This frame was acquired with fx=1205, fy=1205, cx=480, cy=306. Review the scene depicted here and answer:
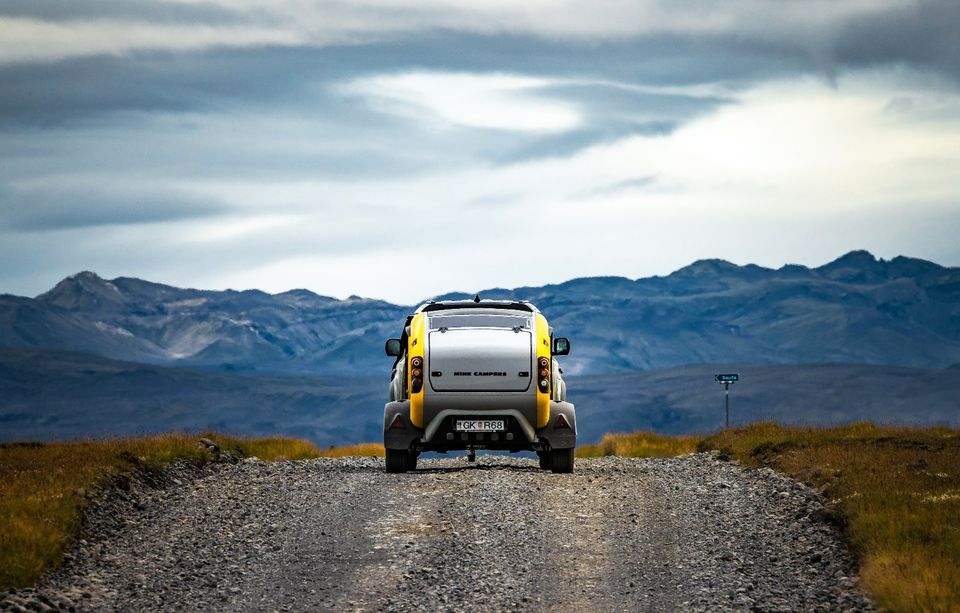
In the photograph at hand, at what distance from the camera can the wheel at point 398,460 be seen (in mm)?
23219

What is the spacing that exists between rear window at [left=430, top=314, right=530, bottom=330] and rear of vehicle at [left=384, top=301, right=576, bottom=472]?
0.06ft

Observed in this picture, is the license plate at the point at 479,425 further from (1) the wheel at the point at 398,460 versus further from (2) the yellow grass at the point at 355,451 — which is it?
(2) the yellow grass at the point at 355,451

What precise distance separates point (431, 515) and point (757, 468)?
374 inches

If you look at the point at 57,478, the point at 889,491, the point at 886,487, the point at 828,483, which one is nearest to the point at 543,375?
the point at 828,483

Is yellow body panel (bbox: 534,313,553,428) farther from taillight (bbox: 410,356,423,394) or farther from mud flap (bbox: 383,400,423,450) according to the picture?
mud flap (bbox: 383,400,423,450)

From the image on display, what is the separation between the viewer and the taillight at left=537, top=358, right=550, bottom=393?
870 inches

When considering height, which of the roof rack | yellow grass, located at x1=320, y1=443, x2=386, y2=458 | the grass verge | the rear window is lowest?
yellow grass, located at x1=320, y1=443, x2=386, y2=458

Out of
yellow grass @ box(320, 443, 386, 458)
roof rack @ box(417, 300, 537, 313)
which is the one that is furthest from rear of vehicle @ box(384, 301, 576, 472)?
yellow grass @ box(320, 443, 386, 458)

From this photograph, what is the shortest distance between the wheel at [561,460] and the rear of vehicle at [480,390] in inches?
1.0

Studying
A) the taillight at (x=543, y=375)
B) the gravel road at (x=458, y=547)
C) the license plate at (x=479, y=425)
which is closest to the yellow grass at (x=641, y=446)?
the taillight at (x=543, y=375)

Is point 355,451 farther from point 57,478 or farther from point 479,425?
point 57,478

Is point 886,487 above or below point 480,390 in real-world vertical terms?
below

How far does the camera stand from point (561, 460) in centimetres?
2306

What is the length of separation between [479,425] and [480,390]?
662 millimetres
